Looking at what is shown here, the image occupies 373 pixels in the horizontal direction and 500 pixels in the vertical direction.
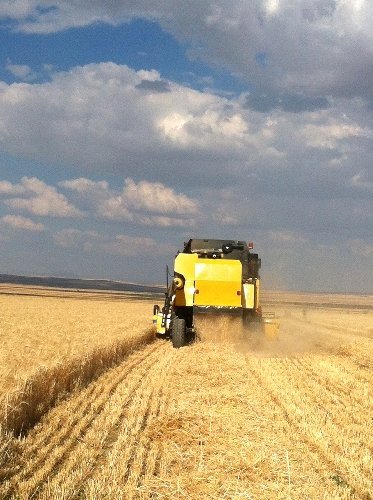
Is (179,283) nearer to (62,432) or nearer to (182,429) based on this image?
(182,429)

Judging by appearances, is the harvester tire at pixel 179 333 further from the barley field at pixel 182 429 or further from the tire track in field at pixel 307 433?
the tire track in field at pixel 307 433

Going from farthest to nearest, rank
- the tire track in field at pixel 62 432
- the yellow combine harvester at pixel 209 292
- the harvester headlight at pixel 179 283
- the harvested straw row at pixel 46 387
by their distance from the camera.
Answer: the harvester headlight at pixel 179 283 → the yellow combine harvester at pixel 209 292 → the harvested straw row at pixel 46 387 → the tire track in field at pixel 62 432

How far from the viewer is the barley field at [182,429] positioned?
223 inches

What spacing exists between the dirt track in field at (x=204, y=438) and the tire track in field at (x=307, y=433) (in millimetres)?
16

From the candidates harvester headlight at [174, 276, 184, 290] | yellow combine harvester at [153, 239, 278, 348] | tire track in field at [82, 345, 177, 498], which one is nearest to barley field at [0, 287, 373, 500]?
tire track in field at [82, 345, 177, 498]

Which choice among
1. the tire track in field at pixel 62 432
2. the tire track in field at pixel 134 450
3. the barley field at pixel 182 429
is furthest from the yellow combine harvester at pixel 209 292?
the tire track in field at pixel 134 450

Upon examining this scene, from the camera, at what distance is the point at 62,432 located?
7.46 m

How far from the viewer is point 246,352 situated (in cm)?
1686

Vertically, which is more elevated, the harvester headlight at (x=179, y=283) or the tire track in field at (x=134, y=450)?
the harvester headlight at (x=179, y=283)

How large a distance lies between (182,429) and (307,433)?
1612 mm

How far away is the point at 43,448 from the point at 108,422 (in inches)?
53.3

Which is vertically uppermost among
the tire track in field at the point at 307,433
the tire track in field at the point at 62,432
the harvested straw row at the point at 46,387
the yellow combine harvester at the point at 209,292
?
the yellow combine harvester at the point at 209,292

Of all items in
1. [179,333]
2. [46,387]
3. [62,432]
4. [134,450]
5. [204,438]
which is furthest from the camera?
[179,333]

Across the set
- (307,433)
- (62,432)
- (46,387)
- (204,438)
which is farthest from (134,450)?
(46,387)
